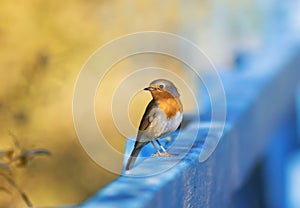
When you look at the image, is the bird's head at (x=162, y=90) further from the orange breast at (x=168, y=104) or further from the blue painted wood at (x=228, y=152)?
the blue painted wood at (x=228, y=152)

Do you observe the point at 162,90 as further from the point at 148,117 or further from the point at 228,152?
the point at 228,152

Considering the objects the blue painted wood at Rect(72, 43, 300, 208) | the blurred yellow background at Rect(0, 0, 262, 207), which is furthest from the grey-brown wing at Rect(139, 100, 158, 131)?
the blurred yellow background at Rect(0, 0, 262, 207)

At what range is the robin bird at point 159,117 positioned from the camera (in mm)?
3559

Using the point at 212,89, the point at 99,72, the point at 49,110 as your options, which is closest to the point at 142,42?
the point at 99,72

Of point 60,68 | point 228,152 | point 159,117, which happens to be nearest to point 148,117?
point 159,117

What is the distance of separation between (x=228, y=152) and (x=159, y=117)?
1.37 metres

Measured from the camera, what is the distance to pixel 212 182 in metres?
4.36

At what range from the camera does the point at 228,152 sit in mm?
4875

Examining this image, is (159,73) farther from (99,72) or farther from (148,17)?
(148,17)

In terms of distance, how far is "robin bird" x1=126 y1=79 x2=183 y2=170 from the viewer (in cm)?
356

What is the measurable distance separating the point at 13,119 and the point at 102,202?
138 inches

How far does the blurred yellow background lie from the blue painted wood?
0.43 metres

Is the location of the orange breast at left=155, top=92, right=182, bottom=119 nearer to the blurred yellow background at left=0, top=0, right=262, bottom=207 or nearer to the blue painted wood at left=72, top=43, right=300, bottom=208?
the blue painted wood at left=72, top=43, right=300, bottom=208

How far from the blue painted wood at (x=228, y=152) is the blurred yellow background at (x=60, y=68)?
0.43 metres
